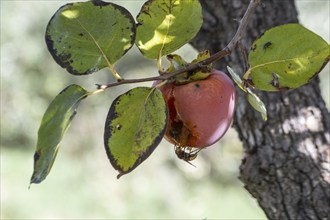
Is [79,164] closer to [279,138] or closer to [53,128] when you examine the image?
[279,138]

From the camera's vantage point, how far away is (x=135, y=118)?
1.69 ft

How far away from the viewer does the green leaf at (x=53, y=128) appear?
48cm

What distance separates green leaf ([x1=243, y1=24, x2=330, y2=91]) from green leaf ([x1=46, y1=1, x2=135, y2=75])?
0.11 meters

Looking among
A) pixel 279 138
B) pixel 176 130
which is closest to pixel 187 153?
pixel 176 130

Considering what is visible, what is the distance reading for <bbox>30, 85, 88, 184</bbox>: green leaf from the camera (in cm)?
48

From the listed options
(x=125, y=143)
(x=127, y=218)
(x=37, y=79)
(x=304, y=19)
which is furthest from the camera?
(x=37, y=79)

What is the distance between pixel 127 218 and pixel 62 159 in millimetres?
902

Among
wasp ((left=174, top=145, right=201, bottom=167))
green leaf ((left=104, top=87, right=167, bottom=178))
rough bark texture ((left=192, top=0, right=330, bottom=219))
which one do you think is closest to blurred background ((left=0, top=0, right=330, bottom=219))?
rough bark texture ((left=192, top=0, right=330, bottom=219))

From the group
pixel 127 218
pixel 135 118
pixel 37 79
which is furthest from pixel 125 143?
pixel 37 79

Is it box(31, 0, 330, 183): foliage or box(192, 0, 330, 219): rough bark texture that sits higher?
box(31, 0, 330, 183): foliage

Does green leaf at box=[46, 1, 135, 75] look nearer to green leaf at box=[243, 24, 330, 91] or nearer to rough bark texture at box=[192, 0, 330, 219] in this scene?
green leaf at box=[243, 24, 330, 91]

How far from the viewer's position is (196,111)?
1.80ft

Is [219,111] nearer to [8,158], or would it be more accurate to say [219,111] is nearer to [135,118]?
[135,118]

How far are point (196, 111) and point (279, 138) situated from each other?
0.82 metres
